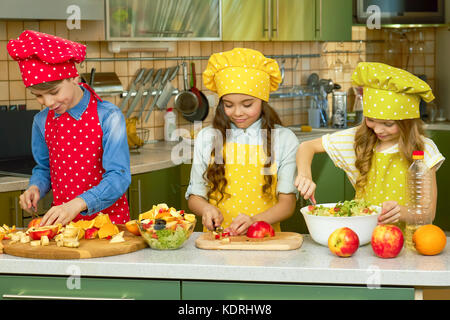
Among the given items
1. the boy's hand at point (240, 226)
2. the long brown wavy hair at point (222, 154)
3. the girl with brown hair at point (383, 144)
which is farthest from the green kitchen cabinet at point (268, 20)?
the boy's hand at point (240, 226)

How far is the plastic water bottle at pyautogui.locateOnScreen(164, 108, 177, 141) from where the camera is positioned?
4.25 metres

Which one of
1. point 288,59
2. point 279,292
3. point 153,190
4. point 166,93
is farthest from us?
point 288,59

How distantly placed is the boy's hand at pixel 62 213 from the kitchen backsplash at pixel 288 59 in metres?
1.61

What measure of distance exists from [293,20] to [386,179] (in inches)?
92.1

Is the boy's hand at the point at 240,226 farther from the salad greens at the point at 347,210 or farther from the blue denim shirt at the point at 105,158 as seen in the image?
the blue denim shirt at the point at 105,158

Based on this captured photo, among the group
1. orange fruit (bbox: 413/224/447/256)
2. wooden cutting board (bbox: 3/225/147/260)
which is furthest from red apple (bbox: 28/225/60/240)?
orange fruit (bbox: 413/224/447/256)

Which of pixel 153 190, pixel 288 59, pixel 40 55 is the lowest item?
pixel 153 190

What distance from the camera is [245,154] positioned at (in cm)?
254

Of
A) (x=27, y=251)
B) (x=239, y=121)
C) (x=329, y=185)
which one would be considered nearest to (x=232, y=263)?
(x=27, y=251)

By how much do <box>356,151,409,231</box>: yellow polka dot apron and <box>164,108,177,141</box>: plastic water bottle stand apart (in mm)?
1951

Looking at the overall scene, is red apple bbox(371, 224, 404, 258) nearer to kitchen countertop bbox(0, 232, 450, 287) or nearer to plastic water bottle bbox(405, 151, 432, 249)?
kitchen countertop bbox(0, 232, 450, 287)

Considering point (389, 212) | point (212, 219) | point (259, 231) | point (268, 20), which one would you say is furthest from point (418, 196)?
point (268, 20)

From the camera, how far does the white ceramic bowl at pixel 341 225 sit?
191cm

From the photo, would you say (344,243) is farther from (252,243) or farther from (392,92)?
(392,92)
